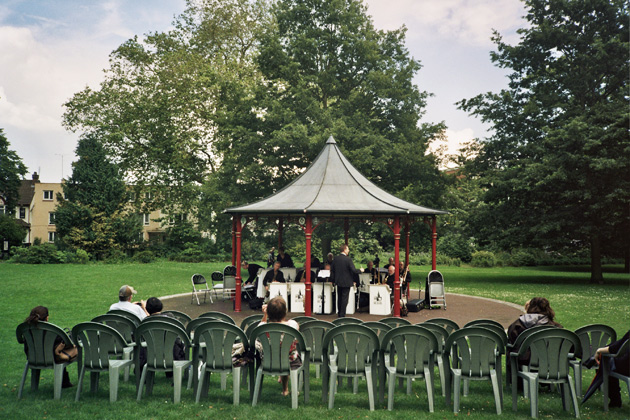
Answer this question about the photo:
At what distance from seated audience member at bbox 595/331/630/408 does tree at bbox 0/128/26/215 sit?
139ft

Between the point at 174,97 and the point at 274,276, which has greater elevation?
the point at 174,97

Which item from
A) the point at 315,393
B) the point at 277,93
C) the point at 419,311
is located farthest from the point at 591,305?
the point at 277,93

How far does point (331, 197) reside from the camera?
14.4m

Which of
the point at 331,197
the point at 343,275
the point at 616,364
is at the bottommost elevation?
the point at 616,364

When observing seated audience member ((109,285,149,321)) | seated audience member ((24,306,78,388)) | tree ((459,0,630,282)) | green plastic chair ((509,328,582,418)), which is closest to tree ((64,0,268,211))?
tree ((459,0,630,282))

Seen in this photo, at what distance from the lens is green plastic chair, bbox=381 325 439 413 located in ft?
19.4

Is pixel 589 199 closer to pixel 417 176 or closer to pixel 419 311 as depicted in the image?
pixel 417 176

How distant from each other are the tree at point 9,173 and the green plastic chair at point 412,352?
40.7 m

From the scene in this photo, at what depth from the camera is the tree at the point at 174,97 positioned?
31953mm

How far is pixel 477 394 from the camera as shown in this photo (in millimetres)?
6688

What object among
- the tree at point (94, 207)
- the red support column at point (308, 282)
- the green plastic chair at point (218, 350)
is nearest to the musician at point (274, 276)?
the red support column at point (308, 282)

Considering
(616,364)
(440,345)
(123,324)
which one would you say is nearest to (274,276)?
(123,324)

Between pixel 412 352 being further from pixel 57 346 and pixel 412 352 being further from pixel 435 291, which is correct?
pixel 435 291

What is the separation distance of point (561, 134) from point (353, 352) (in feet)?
69.2
